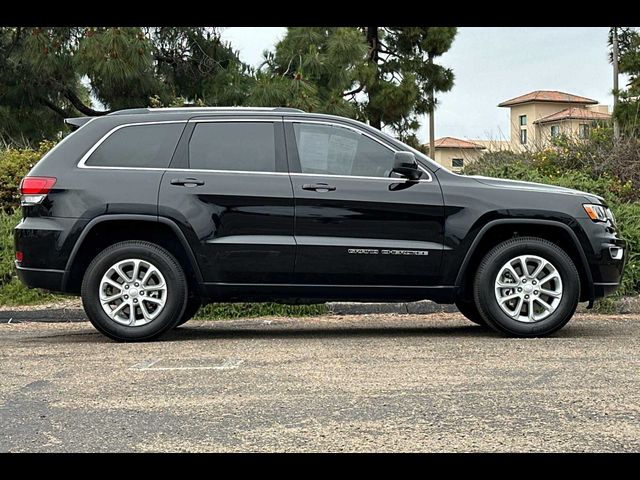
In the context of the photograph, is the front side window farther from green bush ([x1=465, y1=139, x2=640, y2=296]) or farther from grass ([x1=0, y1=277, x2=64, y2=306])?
grass ([x1=0, y1=277, x2=64, y2=306])

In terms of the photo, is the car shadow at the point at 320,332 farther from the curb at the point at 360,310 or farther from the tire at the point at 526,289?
the curb at the point at 360,310

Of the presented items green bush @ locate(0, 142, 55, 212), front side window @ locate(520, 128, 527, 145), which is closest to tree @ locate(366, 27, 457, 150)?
front side window @ locate(520, 128, 527, 145)

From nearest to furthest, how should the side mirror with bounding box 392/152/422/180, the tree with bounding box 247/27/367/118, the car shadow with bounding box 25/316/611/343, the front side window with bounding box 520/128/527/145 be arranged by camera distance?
the side mirror with bounding box 392/152/422/180 → the car shadow with bounding box 25/316/611/343 → the front side window with bounding box 520/128/527/145 → the tree with bounding box 247/27/367/118

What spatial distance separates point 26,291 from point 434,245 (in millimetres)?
4791

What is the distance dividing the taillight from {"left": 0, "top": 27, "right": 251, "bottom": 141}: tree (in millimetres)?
10768

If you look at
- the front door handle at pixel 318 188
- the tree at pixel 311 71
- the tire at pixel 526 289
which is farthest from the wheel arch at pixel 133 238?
the tree at pixel 311 71

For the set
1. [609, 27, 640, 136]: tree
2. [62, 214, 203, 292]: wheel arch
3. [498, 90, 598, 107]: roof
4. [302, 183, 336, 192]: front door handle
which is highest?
[498, 90, 598, 107]: roof

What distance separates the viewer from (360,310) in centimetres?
942

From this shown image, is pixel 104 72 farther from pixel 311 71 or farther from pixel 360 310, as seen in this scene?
pixel 360 310

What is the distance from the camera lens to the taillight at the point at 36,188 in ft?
23.9

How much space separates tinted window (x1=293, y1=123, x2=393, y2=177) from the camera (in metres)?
7.46

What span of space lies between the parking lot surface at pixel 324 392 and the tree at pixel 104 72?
36.1 ft
